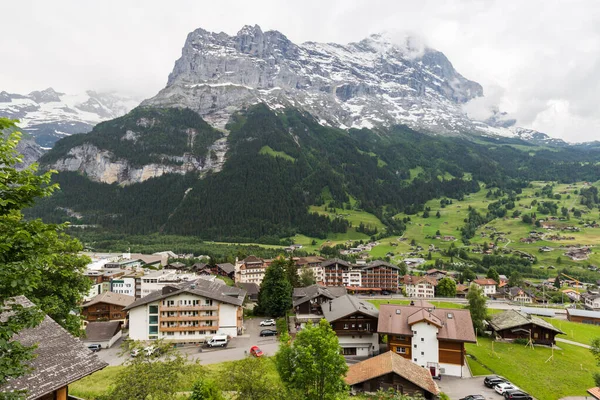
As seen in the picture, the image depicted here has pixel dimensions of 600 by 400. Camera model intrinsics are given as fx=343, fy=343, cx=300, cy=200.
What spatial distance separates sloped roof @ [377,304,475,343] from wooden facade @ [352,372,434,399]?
10179 mm

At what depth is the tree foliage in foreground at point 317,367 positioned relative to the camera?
20078 mm

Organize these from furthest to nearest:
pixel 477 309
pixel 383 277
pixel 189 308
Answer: pixel 383 277, pixel 477 309, pixel 189 308

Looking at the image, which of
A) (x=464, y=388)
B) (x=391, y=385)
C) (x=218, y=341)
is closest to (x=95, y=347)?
(x=218, y=341)

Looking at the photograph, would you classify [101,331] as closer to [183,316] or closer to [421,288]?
[183,316]

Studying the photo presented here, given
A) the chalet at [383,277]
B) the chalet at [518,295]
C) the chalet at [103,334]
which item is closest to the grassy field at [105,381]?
the chalet at [103,334]

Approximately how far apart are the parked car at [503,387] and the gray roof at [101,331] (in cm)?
5204

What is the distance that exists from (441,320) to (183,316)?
37.8m

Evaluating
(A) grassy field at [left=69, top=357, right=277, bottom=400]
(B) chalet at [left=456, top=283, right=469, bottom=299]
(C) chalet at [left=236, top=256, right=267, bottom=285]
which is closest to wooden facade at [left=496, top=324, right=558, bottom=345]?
(A) grassy field at [left=69, top=357, right=277, bottom=400]

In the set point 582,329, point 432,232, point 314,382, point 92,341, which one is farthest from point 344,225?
point 314,382

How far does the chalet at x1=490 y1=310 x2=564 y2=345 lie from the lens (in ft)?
174

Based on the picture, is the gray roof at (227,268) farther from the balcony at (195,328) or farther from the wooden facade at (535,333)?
the wooden facade at (535,333)

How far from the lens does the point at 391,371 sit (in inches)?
1288

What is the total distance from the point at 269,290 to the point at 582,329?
63.5 metres

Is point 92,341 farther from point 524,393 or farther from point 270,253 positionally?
point 270,253
